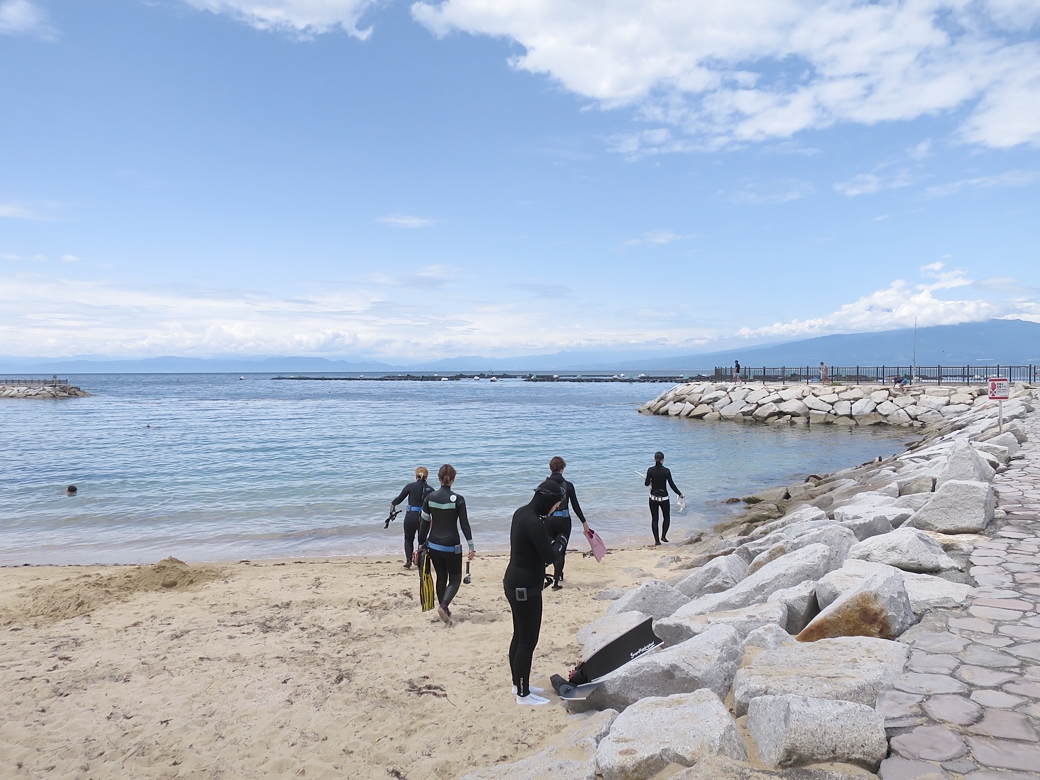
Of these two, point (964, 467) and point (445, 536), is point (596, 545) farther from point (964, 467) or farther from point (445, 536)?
point (964, 467)

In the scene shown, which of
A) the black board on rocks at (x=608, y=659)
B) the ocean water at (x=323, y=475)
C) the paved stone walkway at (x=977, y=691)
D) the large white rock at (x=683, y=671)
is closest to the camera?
the paved stone walkway at (x=977, y=691)

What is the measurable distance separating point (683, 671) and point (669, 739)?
3.49ft

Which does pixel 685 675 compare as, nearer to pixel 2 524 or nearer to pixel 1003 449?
pixel 1003 449

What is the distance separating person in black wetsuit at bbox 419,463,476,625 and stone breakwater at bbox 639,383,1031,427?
3091cm

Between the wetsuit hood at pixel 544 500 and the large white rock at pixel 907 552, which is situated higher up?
the wetsuit hood at pixel 544 500

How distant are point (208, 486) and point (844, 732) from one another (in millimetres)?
18275

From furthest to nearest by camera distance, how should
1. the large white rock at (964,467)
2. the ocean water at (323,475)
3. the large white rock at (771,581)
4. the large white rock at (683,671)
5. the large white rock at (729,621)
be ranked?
the ocean water at (323,475) < the large white rock at (964,467) < the large white rock at (771,581) < the large white rock at (729,621) < the large white rock at (683,671)

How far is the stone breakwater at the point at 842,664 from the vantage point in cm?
294

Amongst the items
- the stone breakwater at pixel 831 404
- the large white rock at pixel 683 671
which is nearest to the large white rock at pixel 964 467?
the large white rock at pixel 683 671

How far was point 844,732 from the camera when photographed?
115 inches

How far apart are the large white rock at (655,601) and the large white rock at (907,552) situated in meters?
1.73

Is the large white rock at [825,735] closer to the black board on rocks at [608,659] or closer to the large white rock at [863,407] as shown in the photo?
the black board on rocks at [608,659]

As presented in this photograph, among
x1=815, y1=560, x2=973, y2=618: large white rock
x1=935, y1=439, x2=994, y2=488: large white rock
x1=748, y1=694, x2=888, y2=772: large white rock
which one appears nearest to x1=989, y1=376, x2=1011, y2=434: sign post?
x1=935, y1=439, x2=994, y2=488: large white rock

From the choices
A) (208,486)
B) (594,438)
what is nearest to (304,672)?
(208,486)
